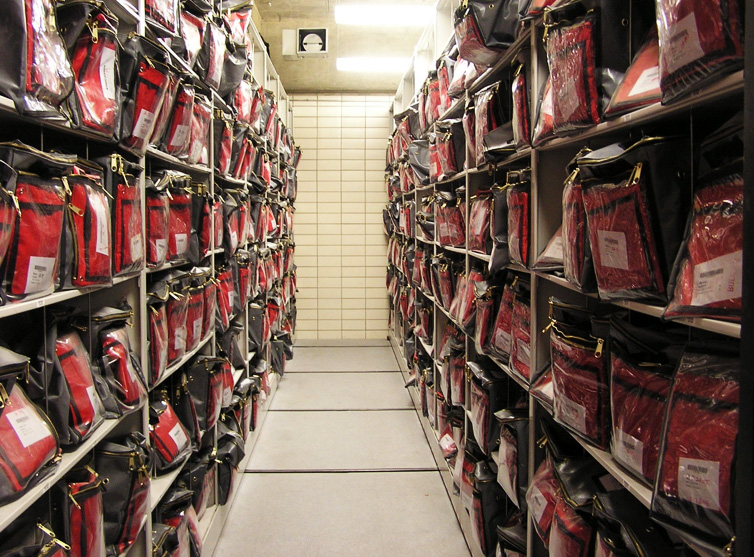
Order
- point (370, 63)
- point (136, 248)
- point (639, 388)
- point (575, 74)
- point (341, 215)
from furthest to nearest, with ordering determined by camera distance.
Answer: point (341, 215) < point (370, 63) < point (136, 248) < point (575, 74) < point (639, 388)

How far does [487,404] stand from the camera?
2555 mm

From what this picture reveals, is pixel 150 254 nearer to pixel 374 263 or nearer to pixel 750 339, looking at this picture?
pixel 750 339

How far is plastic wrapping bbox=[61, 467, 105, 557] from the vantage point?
1.46 m

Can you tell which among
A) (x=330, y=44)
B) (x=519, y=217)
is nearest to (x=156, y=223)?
(x=519, y=217)

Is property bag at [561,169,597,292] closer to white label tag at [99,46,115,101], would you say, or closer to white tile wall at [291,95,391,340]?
white label tag at [99,46,115,101]

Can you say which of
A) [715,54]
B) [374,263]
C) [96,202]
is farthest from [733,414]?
[374,263]

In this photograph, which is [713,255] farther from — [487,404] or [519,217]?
[487,404]

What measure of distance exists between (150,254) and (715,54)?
186 cm

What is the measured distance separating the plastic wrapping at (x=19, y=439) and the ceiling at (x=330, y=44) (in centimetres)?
510

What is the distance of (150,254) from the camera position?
2.06m

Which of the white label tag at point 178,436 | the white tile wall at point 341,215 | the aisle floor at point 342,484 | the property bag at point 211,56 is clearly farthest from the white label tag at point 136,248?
the white tile wall at point 341,215

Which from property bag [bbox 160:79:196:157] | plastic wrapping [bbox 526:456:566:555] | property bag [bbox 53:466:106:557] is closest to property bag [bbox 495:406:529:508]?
plastic wrapping [bbox 526:456:566:555]

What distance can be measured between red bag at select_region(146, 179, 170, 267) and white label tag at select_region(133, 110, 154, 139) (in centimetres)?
22

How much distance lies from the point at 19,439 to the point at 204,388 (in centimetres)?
150
